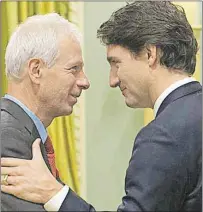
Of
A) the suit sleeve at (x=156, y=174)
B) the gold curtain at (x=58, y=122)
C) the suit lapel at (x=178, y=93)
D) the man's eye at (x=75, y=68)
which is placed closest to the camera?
the suit sleeve at (x=156, y=174)

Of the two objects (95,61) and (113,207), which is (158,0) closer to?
(95,61)

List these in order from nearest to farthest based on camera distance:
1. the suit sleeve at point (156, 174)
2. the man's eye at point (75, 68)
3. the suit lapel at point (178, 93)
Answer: the suit sleeve at point (156, 174) < the suit lapel at point (178, 93) < the man's eye at point (75, 68)

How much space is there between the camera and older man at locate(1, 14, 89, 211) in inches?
46.9

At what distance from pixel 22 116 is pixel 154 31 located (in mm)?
389

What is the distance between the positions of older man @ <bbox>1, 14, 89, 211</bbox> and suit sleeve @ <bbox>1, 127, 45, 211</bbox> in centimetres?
4

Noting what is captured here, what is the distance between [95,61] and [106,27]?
3.19 feet

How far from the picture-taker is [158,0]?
1.27 meters

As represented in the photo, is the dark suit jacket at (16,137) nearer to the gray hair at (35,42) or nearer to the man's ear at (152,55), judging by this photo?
the gray hair at (35,42)

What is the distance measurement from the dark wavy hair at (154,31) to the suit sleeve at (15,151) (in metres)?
0.35

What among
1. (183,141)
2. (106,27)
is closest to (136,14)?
(106,27)

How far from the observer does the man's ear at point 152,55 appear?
3.88 feet

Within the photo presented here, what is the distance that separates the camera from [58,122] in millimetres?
2096

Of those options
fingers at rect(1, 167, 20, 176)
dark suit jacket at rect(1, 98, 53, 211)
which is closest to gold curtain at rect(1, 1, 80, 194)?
dark suit jacket at rect(1, 98, 53, 211)

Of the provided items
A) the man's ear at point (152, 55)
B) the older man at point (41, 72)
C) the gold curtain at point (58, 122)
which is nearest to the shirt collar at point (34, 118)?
the older man at point (41, 72)
